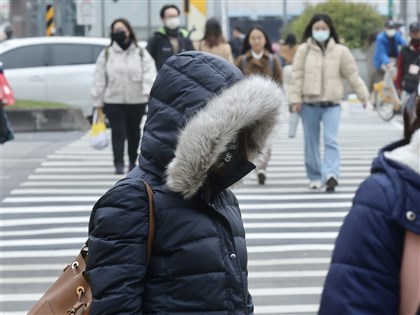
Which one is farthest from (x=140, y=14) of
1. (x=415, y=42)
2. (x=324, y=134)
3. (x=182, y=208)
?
(x=182, y=208)

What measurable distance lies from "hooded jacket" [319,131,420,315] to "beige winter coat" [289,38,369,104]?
995 cm

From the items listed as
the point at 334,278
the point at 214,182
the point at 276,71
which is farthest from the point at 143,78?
the point at 334,278

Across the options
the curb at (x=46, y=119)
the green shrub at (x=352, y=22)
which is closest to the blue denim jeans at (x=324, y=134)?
the curb at (x=46, y=119)

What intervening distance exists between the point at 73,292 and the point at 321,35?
960cm

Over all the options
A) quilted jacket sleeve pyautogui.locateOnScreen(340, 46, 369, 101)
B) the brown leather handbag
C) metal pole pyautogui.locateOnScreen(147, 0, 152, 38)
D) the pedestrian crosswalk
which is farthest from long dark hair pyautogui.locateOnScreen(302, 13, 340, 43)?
metal pole pyautogui.locateOnScreen(147, 0, 152, 38)

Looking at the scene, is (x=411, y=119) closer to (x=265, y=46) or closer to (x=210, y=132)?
(x=210, y=132)

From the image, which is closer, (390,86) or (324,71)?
(324,71)

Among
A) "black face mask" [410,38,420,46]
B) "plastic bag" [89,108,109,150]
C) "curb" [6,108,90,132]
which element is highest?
"black face mask" [410,38,420,46]

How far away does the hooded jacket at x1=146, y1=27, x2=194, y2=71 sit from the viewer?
15.5m

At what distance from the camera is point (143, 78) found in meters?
13.8

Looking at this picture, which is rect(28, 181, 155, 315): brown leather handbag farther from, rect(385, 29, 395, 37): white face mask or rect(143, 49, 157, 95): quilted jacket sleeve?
rect(385, 29, 395, 37): white face mask

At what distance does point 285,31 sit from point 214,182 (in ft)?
129

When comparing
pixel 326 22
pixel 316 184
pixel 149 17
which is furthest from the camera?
pixel 149 17

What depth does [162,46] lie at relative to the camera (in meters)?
15.5
